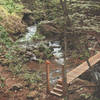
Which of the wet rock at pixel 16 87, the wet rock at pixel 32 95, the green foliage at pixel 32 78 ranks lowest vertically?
the wet rock at pixel 32 95

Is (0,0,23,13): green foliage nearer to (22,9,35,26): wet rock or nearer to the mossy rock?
(22,9,35,26): wet rock

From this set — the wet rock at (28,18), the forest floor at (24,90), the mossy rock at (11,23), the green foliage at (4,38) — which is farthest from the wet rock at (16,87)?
the wet rock at (28,18)

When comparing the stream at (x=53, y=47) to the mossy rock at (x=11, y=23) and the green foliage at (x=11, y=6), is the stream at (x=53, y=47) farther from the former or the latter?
the green foliage at (x=11, y=6)

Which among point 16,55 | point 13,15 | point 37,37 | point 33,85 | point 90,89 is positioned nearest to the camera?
point 90,89

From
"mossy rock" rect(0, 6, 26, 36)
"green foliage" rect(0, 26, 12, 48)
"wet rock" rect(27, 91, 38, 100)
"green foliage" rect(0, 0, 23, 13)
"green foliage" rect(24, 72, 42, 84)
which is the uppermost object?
"green foliage" rect(0, 0, 23, 13)

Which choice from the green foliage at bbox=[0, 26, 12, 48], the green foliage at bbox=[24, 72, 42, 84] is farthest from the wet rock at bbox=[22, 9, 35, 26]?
the green foliage at bbox=[24, 72, 42, 84]

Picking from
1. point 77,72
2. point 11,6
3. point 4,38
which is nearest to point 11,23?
point 4,38

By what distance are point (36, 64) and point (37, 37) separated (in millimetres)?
2815

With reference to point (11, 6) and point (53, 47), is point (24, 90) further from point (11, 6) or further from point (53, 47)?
point (11, 6)

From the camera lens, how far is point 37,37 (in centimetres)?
1180

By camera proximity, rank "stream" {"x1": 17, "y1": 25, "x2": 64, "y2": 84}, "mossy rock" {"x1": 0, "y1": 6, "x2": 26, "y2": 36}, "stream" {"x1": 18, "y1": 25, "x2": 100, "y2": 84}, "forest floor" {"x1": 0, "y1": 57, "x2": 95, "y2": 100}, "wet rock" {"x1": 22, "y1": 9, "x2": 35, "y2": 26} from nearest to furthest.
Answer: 1. "forest floor" {"x1": 0, "y1": 57, "x2": 95, "y2": 100}
2. "stream" {"x1": 18, "y1": 25, "x2": 100, "y2": 84}
3. "stream" {"x1": 17, "y1": 25, "x2": 64, "y2": 84}
4. "mossy rock" {"x1": 0, "y1": 6, "x2": 26, "y2": 36}
5. "wet rock" {"x1": 22, "y1": 9, "x2": 35, "y2": 26}

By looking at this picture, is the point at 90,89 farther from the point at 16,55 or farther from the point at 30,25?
the point at 30,25

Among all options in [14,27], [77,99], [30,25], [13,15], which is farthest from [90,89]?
[30,25]

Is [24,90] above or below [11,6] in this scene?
below
